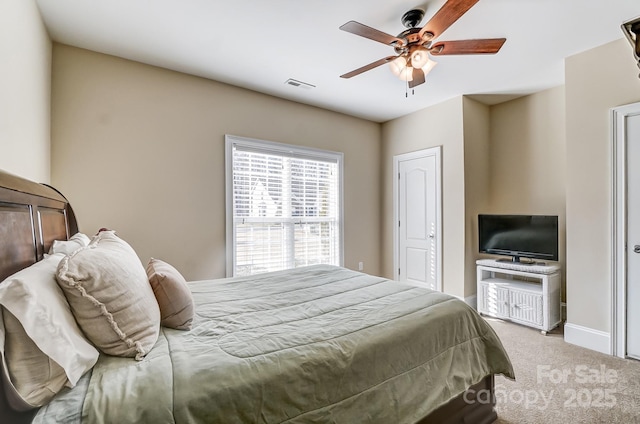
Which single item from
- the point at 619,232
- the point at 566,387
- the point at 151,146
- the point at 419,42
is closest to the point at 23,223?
the point at 151,146

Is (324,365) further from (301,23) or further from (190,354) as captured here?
(301,23)

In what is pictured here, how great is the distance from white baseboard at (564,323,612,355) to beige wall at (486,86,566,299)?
0.81 meters

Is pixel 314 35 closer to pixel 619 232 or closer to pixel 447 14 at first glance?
pixel 447 14

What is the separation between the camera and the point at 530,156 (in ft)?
12.5

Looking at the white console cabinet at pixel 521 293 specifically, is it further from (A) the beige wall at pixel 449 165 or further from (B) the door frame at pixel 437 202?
(B) the door frame at pixel 437 202

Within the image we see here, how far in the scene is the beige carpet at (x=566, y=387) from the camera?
1.84m

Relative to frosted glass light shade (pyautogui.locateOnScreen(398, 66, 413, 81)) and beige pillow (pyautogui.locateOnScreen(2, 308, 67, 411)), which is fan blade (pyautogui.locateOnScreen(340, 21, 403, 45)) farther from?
beige pillow (pyautogui.locateOnScreen(2, 308, 67, 411))

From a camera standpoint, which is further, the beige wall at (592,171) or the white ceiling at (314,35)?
the beige wall at (592,171)

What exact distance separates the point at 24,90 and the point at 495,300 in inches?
183

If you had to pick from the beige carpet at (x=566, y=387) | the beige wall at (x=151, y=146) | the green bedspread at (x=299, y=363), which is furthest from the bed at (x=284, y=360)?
the beige wall at (x=151, y=146)

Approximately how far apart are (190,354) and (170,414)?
26 cm

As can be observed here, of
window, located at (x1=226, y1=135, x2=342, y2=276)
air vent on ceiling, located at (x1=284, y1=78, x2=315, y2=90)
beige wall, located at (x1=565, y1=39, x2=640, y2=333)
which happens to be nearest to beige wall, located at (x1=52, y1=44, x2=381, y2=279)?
window, located at (x1=226, y1=135, x2=342, y2=276)

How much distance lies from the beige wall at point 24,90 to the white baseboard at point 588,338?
4450 millimetres

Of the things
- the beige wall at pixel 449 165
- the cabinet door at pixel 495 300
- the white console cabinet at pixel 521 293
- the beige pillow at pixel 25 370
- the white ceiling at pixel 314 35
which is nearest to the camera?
the beige pillow at pixel 25 370
